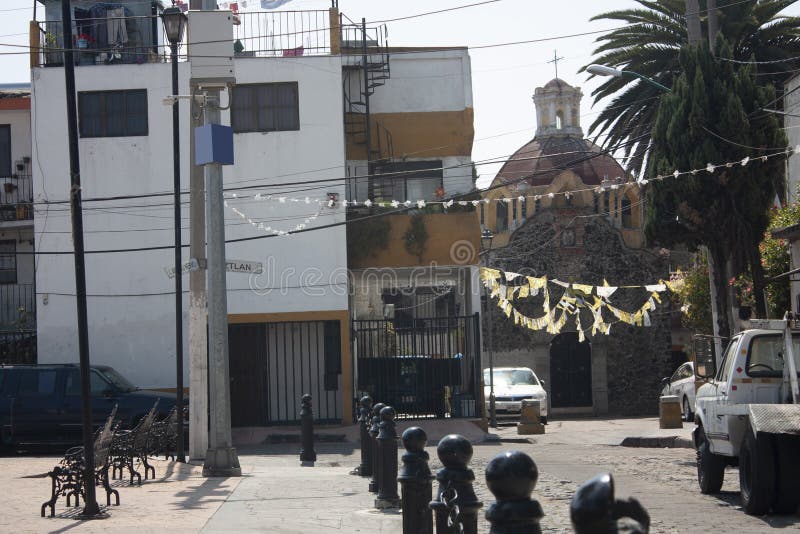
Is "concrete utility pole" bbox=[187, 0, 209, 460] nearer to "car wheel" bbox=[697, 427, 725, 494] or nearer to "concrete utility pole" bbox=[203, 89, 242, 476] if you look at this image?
"concrete utility pole" bbox=[203, 89, 242, 476]

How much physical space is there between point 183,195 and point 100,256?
8.16ft

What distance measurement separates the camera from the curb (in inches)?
848

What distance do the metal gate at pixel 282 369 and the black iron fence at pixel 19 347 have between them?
501cm

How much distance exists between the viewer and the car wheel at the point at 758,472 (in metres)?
10.1

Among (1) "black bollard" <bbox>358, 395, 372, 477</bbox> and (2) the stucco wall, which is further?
(2) the stucco wall

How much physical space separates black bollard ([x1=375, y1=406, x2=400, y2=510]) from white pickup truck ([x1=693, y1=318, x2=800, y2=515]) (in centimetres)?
333

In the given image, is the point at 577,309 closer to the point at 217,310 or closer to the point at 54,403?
the point at 54,403

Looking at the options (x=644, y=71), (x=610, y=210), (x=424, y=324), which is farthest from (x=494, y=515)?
(x=610, y=210)

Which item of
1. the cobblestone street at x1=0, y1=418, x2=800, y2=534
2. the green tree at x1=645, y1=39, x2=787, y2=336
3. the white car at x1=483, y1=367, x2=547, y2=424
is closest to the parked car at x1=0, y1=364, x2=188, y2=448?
the cobblestone street at x1=0, y1=418, x2=800, y2=534

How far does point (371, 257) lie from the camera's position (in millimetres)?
26125

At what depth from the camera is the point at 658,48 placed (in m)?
28.1

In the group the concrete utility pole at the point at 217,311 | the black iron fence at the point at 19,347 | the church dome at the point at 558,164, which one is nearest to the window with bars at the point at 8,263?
the black iron fence at the point at 19,347

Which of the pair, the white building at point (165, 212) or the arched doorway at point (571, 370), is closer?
the white building at point (165, 212)

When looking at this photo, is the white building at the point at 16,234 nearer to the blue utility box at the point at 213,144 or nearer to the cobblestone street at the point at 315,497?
the cobblestone street at the point at 315,497
